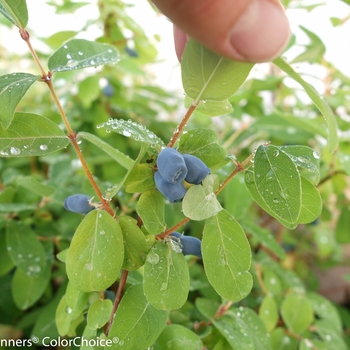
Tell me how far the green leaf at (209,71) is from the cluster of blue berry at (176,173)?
0.08 m

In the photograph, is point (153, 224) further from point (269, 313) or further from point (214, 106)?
point (269, 313)

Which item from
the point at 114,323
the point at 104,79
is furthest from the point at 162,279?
the point at 104,79

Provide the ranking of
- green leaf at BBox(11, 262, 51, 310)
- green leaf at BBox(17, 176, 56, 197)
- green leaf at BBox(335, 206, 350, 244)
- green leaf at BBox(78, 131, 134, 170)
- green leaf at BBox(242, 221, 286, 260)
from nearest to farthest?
green leaf at BBox(78, 131, 134, 170) < green leaf at BBox(17, 176, 56, 197) < green leaf at BBox(11, 262, 51, 310) < green leaf at BBox(242, 221, 286, 260) < green leaf at BBox(335, 206, 350, 244)

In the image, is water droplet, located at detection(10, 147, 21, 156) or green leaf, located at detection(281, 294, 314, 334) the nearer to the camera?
water droplet, located at detection(10, 147, 21, 156)

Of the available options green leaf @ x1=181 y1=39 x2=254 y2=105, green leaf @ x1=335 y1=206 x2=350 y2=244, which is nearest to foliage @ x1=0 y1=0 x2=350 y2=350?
green leaf @ x1=181 y1=39 x2=254 y2=105

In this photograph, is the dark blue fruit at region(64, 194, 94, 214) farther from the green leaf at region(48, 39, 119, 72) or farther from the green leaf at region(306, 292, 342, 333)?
the green leaf at region(306, 292, 342, 333)

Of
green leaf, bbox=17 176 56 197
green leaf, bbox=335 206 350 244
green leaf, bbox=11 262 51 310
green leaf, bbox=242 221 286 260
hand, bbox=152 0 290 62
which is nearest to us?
hand, bbox=152 0 290 62

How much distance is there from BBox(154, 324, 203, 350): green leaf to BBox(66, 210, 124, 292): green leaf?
0.16m

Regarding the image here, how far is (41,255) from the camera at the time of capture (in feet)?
2.62

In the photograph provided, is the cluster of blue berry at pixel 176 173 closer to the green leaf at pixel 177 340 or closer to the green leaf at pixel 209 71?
the green leaf at pixel 209 71

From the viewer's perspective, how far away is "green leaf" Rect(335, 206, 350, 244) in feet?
4.49

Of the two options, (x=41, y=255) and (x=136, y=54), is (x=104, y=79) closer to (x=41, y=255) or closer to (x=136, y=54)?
(x=136, y=54)

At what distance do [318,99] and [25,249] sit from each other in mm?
654

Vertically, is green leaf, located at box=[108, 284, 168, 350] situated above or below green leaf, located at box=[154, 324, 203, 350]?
above
